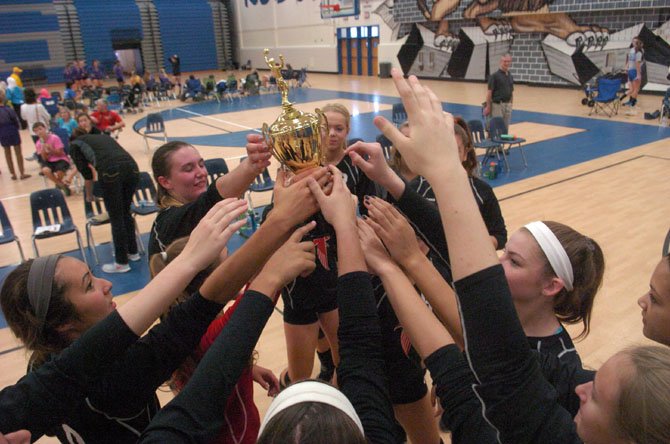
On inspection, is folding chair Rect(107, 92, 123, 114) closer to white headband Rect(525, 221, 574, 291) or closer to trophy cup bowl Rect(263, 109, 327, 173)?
trophy cup bowl Rect(263, 109, 327, 173)

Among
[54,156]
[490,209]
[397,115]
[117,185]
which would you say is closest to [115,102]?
[54,156]

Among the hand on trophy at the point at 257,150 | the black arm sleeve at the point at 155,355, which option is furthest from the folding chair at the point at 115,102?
the black arm sleeve at the point at 155,355

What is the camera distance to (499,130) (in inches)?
360

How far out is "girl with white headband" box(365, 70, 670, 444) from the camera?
101cm

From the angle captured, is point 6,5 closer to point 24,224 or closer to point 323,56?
point 323,56

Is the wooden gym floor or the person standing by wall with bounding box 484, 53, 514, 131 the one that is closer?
the wooden gym floor

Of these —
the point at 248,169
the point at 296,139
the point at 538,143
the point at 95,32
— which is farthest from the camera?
the point at 95,32

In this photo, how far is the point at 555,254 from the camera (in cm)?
179

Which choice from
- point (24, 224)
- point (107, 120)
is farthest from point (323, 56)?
point (24, 224)

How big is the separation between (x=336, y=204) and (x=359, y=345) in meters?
0.43

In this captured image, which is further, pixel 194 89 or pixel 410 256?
pixel 194 89

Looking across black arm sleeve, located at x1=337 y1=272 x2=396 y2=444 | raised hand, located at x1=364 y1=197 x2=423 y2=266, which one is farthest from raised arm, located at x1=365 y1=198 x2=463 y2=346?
black arm sleeve, located at x1=337 y1=272 x2=396 y2=444

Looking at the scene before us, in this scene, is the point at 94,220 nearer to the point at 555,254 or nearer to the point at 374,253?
the point at 374,253

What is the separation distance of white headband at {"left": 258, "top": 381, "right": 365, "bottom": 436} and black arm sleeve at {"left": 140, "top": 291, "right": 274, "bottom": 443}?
0.64 ft
